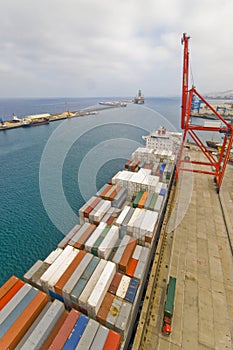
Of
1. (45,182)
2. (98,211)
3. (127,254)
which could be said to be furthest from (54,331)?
(45,182)

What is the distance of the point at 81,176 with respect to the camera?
4606cm

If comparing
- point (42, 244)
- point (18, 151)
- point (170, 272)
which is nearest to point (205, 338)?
point (170, 272)

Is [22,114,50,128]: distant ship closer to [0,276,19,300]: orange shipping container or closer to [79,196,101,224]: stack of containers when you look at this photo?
[79,196,101,224]: stack of containers

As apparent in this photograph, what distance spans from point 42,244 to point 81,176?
23.0 metres

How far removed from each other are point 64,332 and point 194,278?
15.1 metres

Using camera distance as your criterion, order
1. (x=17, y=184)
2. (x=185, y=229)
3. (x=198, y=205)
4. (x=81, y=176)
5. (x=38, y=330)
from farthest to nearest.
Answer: (x=81, y=176)
(x=17, y=184)
(x=198, y=205)
(x=185, y=229)
(x=38, y=330)

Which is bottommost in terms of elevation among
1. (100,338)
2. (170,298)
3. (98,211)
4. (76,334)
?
(170,298)

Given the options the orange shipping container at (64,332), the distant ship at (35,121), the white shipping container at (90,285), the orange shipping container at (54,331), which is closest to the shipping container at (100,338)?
the orange shipping container at (64,332)

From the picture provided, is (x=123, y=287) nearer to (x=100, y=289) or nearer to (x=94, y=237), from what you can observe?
(x=100, y=289)

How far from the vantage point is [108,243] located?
18.5m

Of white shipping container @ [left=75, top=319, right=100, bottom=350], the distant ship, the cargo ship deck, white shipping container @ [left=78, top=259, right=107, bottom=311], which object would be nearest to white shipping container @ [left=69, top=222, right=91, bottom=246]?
white shipping container @ [left=78, top=259, right=107, bottom=311]

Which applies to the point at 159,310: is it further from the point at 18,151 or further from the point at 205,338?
the point at 18,151

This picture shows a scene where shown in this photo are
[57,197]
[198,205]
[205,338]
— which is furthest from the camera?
[57,197]

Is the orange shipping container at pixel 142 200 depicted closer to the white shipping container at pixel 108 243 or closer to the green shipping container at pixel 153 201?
the green shipping container at pixel 153 201
